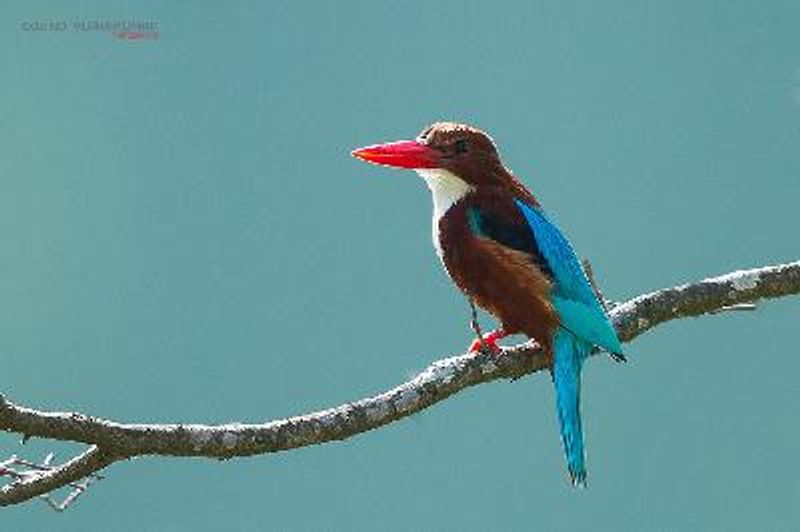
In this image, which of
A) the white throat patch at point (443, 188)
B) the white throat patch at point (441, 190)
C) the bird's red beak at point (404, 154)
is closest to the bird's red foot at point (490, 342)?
the white throat patch at point (441, 190)

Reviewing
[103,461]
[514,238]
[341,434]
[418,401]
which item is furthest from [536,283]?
[103,461]

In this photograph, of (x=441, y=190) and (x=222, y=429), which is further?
(x=441, y=190)

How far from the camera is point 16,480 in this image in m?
2.79

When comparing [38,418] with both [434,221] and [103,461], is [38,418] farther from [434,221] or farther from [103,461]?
[434,221]

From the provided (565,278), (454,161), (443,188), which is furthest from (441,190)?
(565,278)

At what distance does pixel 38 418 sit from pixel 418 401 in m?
0.89

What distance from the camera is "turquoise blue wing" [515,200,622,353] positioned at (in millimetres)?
3752

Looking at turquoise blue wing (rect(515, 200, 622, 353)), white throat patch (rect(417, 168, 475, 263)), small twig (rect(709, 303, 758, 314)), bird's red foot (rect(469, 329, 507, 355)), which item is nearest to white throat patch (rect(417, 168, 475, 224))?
white throat patch (rect(417, 168, 475, 263))

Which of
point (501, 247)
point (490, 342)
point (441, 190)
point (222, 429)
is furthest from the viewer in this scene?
point (441, 190)

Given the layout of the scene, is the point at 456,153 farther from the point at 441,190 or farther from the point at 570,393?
the point at 570,393

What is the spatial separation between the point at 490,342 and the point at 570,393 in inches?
11.4

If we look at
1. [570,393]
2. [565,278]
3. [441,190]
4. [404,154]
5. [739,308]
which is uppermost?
[404,154]

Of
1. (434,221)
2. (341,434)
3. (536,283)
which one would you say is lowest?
(341,434)

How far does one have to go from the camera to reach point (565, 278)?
3.92 metres
